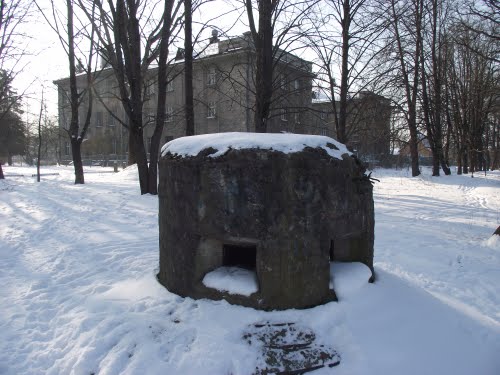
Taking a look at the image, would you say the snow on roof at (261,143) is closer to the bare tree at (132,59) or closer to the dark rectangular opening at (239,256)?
the dark rectangular opening at (239,256)

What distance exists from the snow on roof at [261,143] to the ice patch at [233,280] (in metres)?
1.09

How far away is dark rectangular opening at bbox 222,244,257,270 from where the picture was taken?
369 centimetres

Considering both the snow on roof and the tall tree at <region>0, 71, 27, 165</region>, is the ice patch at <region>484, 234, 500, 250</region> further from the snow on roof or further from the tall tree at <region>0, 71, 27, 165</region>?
the tall tree at <region>0, 71, 27, 165</region>

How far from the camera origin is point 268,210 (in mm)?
3037

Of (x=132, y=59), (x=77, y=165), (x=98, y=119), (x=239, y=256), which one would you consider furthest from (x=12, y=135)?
(x=239, y=256)

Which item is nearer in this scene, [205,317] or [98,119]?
[205,317]

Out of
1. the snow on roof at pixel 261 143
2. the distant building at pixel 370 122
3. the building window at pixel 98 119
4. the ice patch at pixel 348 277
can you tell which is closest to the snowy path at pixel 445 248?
the ice patch at pixel 348 277

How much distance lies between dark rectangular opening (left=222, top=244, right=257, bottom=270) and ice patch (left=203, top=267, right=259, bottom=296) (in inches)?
7.1

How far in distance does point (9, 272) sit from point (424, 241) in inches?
251

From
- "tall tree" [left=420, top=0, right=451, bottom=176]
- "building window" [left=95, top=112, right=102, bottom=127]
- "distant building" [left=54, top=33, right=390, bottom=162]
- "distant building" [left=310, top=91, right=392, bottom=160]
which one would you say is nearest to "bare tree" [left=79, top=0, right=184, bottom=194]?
"distant building" [left=54, top=33, right=390, bottom=162]

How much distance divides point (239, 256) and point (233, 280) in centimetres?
67

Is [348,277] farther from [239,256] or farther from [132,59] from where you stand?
[132,59]

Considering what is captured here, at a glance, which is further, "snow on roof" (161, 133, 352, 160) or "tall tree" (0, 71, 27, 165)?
"tall tree" (0, 71, 27, 165)

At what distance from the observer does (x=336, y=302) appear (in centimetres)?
319
